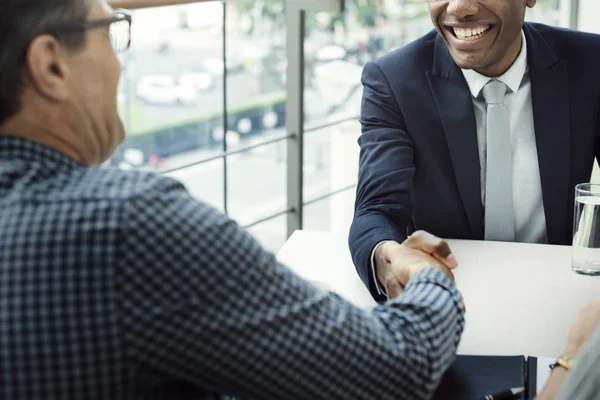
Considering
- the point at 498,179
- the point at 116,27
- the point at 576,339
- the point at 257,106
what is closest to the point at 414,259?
the point at 576,339

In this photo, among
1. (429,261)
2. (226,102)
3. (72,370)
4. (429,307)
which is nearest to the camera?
(72,370)

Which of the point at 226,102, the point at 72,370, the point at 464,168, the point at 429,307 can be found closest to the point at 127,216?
the point at 72,370

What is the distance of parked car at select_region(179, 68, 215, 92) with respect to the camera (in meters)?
13.4

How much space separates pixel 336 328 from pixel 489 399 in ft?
0.98

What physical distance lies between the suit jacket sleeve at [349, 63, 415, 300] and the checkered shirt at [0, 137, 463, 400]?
2.25 ft

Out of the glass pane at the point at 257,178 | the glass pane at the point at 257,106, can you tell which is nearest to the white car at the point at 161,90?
the glass pane at the point at 257,106

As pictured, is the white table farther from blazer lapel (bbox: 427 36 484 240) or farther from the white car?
the white car

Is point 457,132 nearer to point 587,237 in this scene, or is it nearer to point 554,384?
point 587,237

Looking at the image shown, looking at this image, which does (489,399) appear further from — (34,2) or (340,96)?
(340,96)

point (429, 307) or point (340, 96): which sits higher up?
point (429, 307)

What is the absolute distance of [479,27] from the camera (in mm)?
1764

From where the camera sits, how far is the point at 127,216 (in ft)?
2.39

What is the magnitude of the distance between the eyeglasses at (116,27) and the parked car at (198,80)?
1242 cm

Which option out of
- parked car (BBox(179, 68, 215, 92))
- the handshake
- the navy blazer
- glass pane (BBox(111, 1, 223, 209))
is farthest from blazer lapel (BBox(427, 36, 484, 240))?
parked car (BBox(179, 68, 215, 92))
